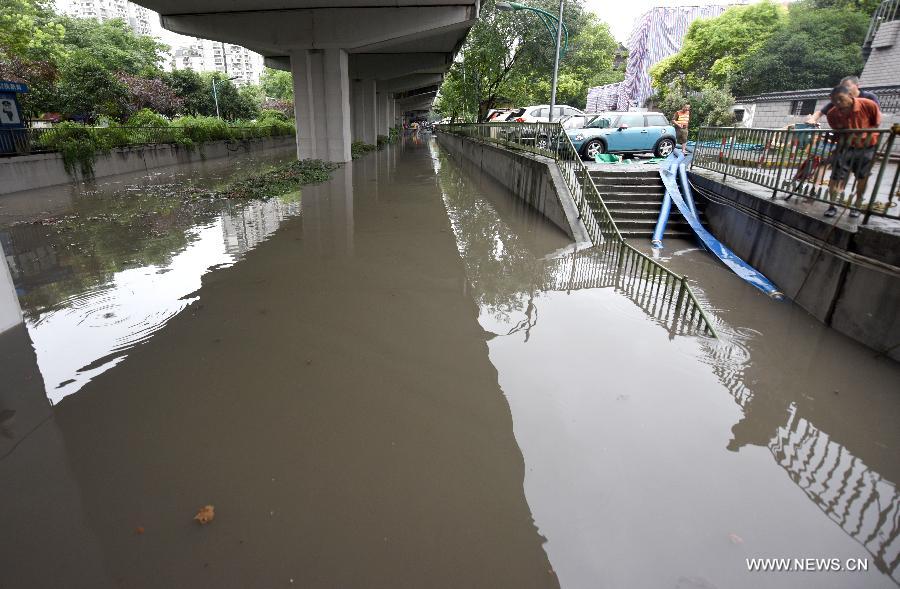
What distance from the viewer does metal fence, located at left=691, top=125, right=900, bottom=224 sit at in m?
5.81

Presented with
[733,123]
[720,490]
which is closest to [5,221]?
[720,490]

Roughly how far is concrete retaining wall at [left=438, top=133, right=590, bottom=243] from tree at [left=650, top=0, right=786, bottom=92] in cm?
2470

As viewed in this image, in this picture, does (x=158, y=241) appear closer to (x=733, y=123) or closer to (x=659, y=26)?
(x=733, y=123)

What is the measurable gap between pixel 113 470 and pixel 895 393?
21.6ft

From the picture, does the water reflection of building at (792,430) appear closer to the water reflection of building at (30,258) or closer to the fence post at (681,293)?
the fence post at (681,293)

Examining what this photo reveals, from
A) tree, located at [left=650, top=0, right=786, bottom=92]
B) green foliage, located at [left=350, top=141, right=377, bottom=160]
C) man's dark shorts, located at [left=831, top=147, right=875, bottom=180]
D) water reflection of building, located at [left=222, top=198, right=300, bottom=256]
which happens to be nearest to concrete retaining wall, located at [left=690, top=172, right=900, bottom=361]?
man's dark shorts, located at [left=831, top=147, right=875, bottom=180]

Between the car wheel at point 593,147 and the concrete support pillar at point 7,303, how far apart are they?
15.0 metres

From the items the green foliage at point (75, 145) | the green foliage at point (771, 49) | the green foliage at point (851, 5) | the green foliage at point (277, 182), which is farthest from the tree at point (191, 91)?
the green foliage at point (851, 5)

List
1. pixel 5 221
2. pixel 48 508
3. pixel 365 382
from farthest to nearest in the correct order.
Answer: pixel 5 221, pixel 365 382, pixel 48 508

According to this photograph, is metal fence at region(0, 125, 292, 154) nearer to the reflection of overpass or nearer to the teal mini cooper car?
the reflection of overpass

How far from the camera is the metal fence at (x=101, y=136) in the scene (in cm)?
1405

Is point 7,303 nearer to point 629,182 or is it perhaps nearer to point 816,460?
point 816,460

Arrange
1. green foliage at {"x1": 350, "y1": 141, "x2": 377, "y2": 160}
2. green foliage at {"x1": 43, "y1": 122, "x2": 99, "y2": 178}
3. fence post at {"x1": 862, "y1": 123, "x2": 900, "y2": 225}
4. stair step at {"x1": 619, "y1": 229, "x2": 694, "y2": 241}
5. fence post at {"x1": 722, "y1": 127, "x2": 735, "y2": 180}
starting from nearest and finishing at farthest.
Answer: fence post at {"x1": 862, "y1": 123, "x2": 900, "y2": 225}, fence post at {"x1": 722, "y1": 127, "x2": 735, "y2": 180}, stair step at {"x1": 619, "y1": 229, "x2": 694, "y2": 241}, green foliage at {"x1": 43, "y1": 122, "x2": 99, "y2": 178}, green foliage at {"x1": 350, "y1": 141, "x2": 377, "y2": 160}

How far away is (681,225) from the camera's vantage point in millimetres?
10344
